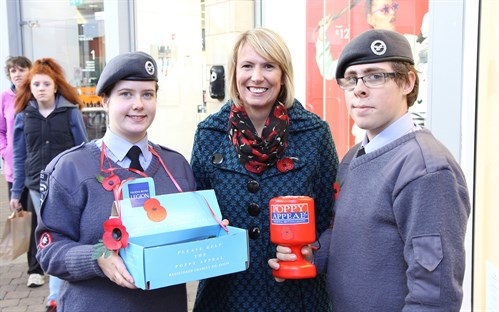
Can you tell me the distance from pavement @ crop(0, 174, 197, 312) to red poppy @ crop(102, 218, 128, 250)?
10.2 feet

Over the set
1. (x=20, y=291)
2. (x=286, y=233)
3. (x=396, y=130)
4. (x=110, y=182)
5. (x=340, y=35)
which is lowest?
(x=20, y=291)

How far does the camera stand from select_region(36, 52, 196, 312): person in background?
7.54ft

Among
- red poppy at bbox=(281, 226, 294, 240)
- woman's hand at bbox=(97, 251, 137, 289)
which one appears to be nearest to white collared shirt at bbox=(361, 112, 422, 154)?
red poppy at bbox=(281, 226, 294, 240)

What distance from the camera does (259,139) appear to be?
2738 millimetres

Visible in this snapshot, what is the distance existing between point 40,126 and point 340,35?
2.93 meters

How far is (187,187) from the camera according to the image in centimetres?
259

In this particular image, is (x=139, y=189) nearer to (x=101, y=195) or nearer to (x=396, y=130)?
(x=101, y=195)

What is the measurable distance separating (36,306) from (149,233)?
3.62 meters

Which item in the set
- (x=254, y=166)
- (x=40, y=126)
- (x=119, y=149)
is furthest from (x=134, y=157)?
(x=40, y=126)

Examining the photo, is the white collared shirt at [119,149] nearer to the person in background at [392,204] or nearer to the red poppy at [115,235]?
the red poppy at [115,235]

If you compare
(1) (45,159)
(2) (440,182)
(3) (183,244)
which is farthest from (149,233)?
(1) (45,159)

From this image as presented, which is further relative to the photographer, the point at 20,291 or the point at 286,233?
the point at 20,291

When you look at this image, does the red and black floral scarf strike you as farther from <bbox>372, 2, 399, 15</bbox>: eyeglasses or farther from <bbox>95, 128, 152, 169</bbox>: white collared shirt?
<bbox>372, 2, 399, 15</bbox>: eyeglasses

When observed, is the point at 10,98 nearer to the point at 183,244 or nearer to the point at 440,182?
the point at 183,244
